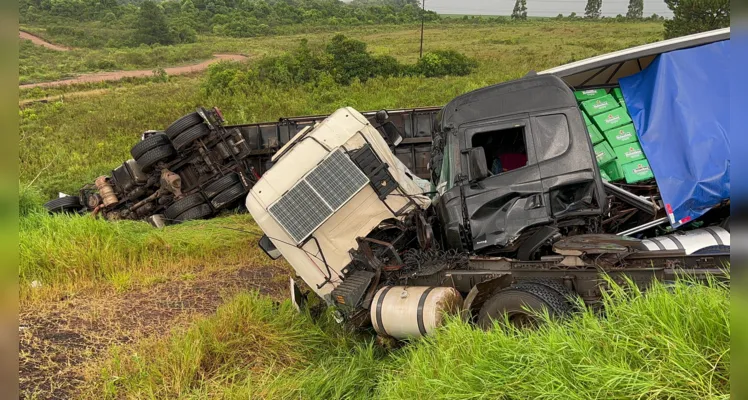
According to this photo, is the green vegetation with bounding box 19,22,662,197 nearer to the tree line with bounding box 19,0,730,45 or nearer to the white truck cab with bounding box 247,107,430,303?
the white truck cab with bounding box 247,107,430,303

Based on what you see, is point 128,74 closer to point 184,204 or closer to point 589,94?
point 184,204

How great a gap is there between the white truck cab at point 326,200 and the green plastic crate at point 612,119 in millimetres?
2195

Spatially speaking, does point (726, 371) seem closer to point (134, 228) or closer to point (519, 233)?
point (519, 233)

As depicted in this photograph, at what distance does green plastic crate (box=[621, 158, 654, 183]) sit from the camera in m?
5.72

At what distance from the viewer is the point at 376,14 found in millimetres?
63344

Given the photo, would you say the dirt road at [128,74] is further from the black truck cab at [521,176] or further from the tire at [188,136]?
the black truck cab at [521,176]

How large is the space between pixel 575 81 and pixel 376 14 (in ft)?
196

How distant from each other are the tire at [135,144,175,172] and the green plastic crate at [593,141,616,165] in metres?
8.56

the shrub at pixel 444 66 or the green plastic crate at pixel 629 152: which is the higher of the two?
the shrub at pixel 444 66

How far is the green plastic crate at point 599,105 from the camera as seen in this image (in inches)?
248

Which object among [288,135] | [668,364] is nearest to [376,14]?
[288,135]

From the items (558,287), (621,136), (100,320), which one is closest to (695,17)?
(621,136)

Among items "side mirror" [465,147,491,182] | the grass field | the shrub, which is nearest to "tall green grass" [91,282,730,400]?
the grass field

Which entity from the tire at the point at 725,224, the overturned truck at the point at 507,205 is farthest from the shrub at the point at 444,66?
A: the tire at the point at 725,224
